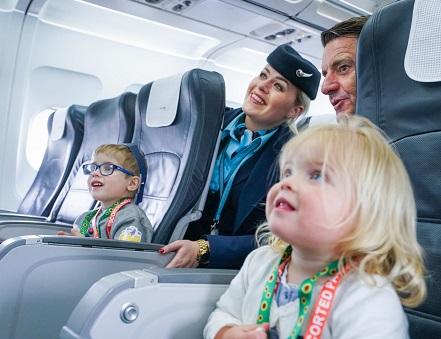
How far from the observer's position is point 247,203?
183 centimetres

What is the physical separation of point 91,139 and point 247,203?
1737 millimetres

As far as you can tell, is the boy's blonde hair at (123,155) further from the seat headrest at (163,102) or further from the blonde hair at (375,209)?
the blonde hair at (375,209)

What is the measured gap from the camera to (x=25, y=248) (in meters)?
1.49

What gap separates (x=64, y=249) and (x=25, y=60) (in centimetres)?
322

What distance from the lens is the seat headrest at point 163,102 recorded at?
2.11 meters

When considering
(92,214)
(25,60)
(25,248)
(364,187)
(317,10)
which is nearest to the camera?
(364,187)

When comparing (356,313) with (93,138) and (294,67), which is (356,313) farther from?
(93,138)

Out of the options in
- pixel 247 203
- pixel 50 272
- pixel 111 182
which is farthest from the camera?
pixel 111 182

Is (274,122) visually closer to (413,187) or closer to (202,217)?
(202,217)

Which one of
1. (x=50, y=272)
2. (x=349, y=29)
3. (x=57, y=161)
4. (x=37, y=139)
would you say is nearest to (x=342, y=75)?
(x=349, y=29)

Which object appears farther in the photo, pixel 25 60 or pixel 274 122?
pixel 25 60

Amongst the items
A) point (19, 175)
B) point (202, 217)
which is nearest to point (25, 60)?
point (19, 175)

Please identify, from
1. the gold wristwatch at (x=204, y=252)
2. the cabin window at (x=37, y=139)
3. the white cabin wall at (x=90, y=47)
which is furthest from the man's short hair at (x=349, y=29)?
the cabin window at (x=37, y=139)

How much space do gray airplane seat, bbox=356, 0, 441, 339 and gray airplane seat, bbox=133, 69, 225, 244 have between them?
871mm
